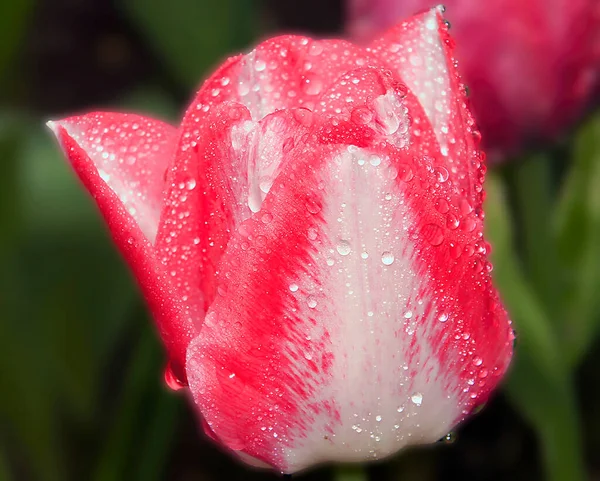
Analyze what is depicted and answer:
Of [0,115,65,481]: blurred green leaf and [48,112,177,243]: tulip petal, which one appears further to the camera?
[0,115,65,481]: blurred green leaf

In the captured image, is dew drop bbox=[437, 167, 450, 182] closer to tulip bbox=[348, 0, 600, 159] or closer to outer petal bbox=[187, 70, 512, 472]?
outer petal bbox=[187, 70, 512, 472]

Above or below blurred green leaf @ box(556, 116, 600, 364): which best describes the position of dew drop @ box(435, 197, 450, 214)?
above

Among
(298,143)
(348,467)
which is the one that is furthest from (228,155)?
(348,467)

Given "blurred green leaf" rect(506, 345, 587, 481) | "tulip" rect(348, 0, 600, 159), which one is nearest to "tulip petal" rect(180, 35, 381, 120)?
"tulip" rect(348, 0, 600, 159)

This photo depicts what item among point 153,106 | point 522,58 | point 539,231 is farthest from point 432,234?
point 153,106

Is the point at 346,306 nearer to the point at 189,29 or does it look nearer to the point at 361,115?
→ the point at 361,115

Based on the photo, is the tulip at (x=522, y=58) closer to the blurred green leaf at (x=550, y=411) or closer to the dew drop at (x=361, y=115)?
the blurred green leaf at (x=550, y=411)

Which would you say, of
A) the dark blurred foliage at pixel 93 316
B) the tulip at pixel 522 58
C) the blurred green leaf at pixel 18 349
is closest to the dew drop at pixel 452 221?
the tulip at pixel 522 58
